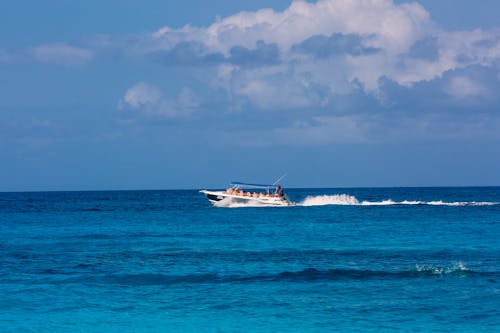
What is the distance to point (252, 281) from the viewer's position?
28656mm

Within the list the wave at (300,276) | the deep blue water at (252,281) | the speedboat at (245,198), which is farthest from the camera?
the speedboat at (245,198)

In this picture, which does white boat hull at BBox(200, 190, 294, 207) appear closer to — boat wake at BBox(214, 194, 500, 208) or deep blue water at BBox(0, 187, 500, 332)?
boat wake at BBox(214, 194, 500, 208)

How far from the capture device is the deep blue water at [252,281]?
2208cm

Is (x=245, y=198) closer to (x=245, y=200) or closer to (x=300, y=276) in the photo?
(x=245, y=200)

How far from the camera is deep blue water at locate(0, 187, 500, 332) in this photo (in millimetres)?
22078

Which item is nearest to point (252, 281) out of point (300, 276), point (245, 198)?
point (300, 276)

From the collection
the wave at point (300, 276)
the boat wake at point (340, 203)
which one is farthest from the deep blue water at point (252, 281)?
the boat wake at point (340, 203)

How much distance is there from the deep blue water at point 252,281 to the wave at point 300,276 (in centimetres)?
4

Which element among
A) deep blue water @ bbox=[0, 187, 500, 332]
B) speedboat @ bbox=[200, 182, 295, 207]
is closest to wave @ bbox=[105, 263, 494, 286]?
deep blue water @ bbox=[0, 187, 500, 332]

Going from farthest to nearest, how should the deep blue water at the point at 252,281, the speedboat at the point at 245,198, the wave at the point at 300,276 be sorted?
1. the speedboat at the point at 245,198
2. the wave at the point at 300,276
3. the deep blue water at the point at 252,281

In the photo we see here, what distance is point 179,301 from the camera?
25000 mm

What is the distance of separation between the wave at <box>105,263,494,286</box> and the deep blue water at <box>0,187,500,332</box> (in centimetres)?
4

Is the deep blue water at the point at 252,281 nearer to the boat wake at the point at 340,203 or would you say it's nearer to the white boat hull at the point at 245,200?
the white boat hull at the point at 245,200

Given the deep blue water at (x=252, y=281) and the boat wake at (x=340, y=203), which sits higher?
→ the boat wake at (x=340, y=203)
